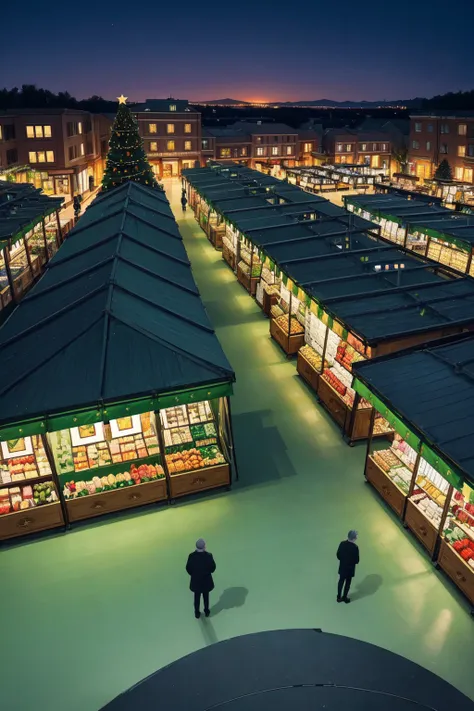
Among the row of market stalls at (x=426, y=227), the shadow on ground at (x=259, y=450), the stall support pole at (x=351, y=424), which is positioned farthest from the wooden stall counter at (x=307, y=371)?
the row of market stalls at (x=426, y=227)

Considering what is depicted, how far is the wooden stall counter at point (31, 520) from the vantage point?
8352 millimetres

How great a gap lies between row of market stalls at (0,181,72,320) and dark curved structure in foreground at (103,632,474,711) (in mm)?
17132

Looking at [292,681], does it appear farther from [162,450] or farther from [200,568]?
[162,450]

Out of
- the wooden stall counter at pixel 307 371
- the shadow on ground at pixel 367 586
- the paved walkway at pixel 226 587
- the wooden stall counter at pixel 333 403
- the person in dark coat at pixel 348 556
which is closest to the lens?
the paved walkway at pixel 226 587

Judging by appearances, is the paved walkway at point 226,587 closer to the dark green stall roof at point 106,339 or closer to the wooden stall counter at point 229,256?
the dark green stall roof at point 106,339

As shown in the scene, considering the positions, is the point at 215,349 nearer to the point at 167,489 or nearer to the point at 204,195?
the point at 167,489

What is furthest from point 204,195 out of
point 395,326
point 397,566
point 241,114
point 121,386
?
point 241,114

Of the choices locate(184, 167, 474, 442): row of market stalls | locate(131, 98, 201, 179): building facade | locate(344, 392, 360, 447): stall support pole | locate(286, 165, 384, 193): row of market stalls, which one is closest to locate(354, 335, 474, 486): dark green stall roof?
locate(184, 167, 474, 442): row of market stalls

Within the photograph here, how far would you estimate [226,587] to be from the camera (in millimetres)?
7707

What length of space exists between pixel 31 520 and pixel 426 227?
19.2 metres

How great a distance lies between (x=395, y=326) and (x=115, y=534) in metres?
6.86

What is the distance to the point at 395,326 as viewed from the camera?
10.6 m

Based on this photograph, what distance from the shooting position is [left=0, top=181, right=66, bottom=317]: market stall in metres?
19.1

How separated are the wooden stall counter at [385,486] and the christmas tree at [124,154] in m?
25.0
